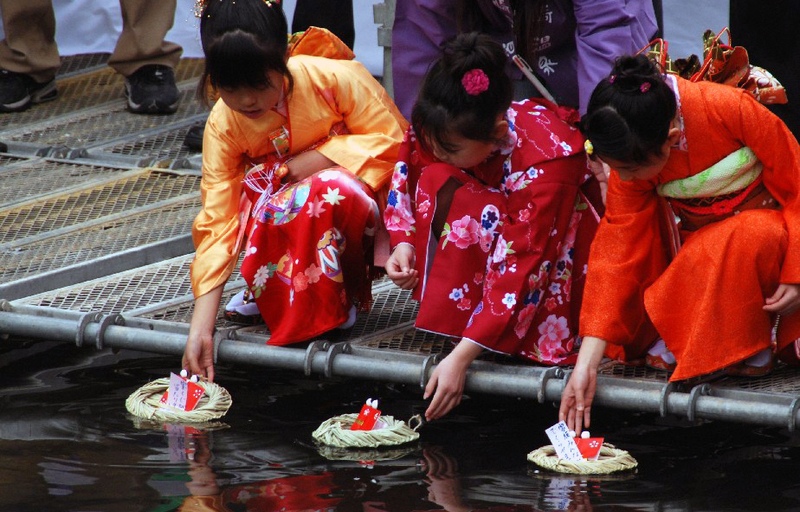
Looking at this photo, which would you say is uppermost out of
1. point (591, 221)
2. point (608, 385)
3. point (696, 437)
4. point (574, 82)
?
point (574, 82)

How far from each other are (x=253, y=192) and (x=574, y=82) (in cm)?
96

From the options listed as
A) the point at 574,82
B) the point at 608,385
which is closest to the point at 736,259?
the point at 608,385

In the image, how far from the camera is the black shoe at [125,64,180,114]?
5.77 m

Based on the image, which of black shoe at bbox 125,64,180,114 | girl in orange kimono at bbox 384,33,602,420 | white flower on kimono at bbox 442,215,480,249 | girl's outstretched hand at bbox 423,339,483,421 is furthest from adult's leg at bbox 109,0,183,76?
girl's outstretched hand at bbox 423,339,483,421

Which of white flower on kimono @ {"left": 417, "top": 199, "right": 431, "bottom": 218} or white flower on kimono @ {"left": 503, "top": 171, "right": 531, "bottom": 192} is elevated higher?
white flower on kimono @ {"left": 503, "top": 171, "right": 531, "bottom": 192}

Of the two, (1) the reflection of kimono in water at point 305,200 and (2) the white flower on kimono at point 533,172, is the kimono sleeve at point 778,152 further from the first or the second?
(1) the reflection of kimono in water at point 305,200

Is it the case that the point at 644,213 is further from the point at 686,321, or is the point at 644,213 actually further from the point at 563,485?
the point at 563,485

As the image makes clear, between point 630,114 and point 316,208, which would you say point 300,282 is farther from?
point 630,114

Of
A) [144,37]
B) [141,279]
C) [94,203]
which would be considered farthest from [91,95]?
[141,279]

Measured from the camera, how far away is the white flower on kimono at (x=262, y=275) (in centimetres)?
335

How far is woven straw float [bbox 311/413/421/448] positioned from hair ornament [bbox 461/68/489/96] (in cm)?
83

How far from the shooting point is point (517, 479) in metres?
2.81

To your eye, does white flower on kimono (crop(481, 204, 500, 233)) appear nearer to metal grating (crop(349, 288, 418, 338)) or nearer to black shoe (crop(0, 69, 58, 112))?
metal grating (crop(349, 288, 418, 338))

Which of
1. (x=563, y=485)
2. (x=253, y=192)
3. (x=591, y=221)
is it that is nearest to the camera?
(x=563, y=485)
